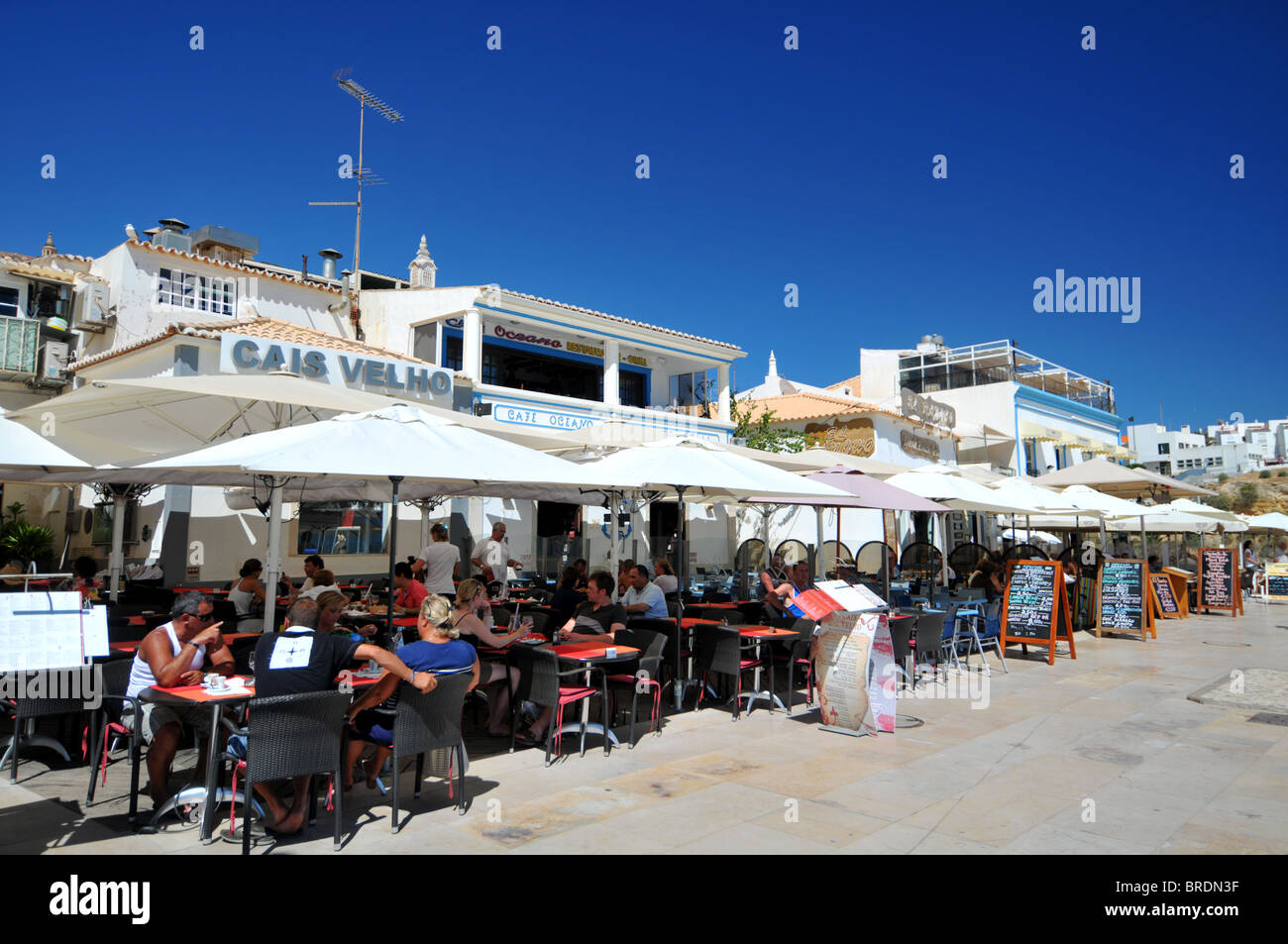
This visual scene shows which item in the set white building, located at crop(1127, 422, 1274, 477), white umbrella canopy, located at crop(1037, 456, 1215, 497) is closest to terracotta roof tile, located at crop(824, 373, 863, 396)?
white umbrella canopy, located at crop(1037, 456, 1215, 497)

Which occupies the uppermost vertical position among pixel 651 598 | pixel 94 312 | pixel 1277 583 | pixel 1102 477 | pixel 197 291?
pixel 197 291

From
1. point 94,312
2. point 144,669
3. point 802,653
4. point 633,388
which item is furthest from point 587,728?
point 633,388

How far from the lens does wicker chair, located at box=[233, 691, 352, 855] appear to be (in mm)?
4090

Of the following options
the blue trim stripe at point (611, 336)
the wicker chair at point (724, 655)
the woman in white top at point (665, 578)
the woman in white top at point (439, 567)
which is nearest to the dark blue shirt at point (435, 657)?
the wicker chair at point (724, 655)

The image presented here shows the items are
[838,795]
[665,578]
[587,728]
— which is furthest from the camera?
[665,578]

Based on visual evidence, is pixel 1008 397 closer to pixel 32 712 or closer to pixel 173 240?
pixel 173 240

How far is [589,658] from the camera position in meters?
6.26

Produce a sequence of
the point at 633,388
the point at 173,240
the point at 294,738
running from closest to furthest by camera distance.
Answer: the point at 294,738
the point at 173,240
the point at 633,388

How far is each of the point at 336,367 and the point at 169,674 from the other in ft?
36.4

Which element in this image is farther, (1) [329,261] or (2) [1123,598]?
(1) [329,261]

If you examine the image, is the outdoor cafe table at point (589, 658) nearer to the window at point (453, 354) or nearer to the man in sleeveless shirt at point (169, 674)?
the man in sleeveless shirt at point (169, 674)
